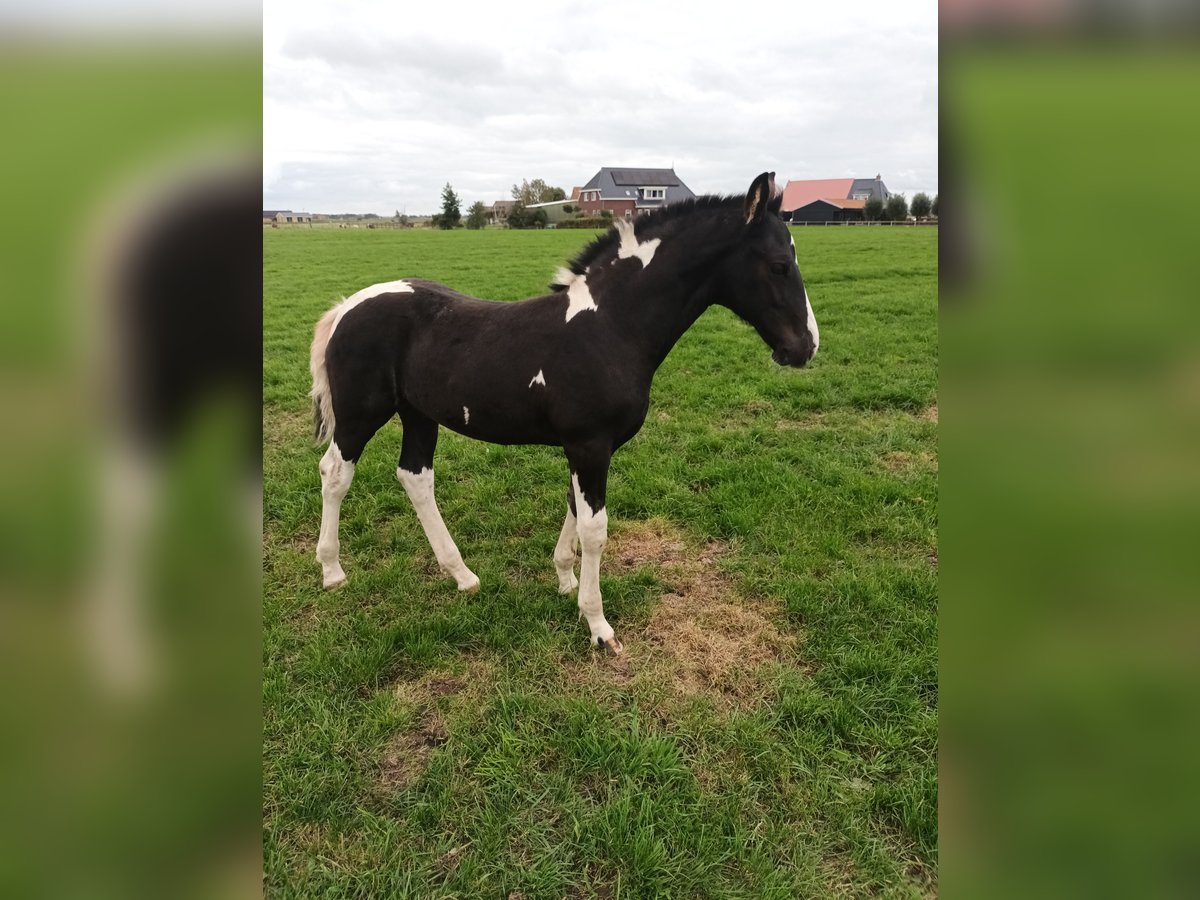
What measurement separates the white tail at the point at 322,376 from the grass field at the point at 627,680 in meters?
0.90

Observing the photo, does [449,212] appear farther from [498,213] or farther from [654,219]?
[654,219]

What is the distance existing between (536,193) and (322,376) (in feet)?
185

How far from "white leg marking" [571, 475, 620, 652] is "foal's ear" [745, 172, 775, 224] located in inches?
59.9

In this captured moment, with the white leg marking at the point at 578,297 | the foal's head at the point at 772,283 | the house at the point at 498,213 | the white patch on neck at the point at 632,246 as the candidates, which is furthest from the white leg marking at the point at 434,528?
the house at the point at 498,213

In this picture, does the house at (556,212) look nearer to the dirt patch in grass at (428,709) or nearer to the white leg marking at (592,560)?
the white leg marking at (592,560)

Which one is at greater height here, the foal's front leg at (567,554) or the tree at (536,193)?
the tree at (536,193)

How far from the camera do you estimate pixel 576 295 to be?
11.4 ft

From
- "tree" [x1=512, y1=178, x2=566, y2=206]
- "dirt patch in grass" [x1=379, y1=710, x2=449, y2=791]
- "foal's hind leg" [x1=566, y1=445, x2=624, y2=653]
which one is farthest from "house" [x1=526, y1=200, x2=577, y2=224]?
"dirt patch in grass" [x1=379, y1=710, x2=449, y2=791]

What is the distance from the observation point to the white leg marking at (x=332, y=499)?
3.99 m

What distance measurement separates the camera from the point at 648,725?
3020mm
